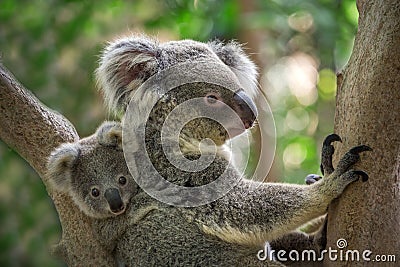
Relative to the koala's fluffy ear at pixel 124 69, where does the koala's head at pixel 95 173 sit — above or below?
below

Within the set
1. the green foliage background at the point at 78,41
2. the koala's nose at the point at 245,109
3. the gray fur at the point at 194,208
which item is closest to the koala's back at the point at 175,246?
the gray fur at the point at 194,208

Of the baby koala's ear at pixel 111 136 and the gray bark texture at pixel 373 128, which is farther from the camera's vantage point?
the baby koala's ear at pixel 111 136

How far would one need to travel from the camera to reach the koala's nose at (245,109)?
2.28 m

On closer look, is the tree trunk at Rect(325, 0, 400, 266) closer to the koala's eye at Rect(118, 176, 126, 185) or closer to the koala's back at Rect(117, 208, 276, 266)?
the koala's back at Rect(117, 208, 276, 266)

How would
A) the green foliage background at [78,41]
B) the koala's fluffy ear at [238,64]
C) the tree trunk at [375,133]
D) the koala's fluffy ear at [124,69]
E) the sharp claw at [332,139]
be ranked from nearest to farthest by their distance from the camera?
the tree trunk at [375,133] → the sharp claw at [332,139] → the koala's fluffy ear at [124,69] → the koala's fluffy ear at [238,64] → the green foliage background at [78,41]

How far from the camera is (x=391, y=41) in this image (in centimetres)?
183

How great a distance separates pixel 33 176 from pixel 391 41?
11.4 ft

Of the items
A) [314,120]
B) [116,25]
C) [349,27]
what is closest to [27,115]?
[116,25]

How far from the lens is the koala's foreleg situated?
2.12m

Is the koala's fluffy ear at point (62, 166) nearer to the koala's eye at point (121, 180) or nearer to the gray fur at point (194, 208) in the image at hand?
the gray fur at point (194, 208)

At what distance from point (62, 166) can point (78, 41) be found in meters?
2.96

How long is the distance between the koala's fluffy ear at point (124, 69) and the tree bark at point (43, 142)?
24cm

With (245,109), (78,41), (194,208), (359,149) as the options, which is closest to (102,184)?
(194,208)

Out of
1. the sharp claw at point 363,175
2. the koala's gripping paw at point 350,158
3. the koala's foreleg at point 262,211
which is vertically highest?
the koala's gripping paw at point 350,158
